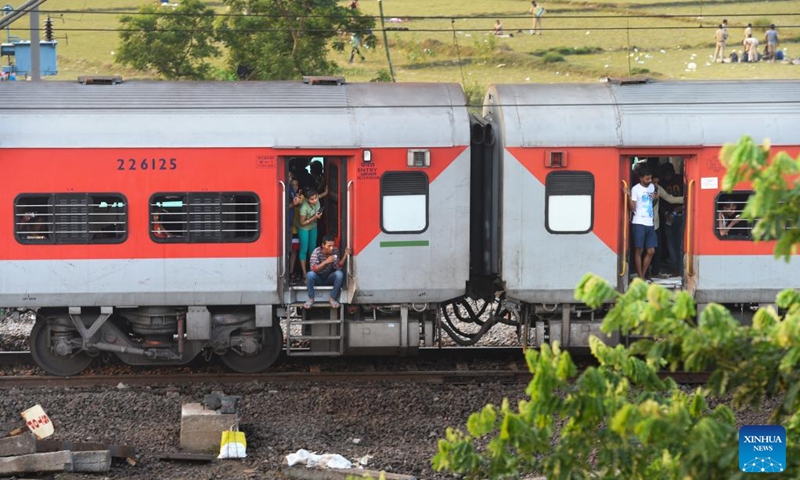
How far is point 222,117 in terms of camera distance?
1448 cm

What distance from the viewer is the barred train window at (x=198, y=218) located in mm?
14445

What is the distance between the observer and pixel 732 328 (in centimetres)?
584

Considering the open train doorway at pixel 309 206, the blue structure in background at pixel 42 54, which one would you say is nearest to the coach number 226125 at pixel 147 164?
the open train doorway at pixel 309 206

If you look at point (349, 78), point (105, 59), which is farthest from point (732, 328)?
point (105, 59)

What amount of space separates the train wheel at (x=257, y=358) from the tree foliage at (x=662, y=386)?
8.75 m

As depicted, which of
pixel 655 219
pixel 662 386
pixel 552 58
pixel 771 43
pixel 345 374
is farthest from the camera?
pixel 552 58

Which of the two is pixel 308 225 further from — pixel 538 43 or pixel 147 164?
pixel 538 43

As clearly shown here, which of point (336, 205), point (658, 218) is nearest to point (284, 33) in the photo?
point (336, 205)

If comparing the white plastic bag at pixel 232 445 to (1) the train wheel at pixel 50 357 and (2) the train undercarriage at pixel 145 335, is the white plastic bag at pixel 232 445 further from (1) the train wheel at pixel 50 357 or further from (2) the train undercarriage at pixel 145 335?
(1) the train wheel at pixel 50 357

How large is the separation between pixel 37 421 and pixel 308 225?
4.62m

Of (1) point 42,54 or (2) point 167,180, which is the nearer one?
(2) point 167,180

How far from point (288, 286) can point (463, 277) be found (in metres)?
2.24

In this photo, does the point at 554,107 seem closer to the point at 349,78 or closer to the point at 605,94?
the point at 605,94

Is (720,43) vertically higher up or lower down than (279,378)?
higher up
